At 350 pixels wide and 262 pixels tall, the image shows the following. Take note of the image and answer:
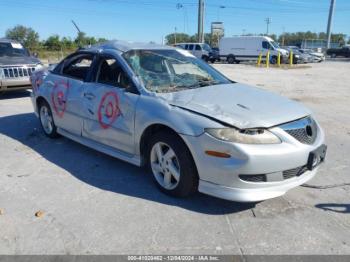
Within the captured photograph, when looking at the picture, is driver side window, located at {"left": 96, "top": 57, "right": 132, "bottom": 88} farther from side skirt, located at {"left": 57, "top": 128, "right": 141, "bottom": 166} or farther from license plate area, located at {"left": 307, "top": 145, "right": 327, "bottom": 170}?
license plate area, located at {"left": 307, "top": 145, "right": 327, "bottom": 170}

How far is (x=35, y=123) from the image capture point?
6906 mm

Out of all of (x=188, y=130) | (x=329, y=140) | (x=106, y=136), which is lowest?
(x=329, y=140)

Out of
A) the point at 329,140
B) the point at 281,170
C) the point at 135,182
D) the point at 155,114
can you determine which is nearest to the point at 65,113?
the point at 135,182

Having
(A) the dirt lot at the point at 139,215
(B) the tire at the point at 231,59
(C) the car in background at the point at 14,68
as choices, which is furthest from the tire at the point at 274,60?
(A) the dirt lot at the point at 139,215

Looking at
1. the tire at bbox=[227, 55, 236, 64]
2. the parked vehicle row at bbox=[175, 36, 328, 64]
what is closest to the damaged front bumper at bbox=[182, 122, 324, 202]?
the parked vehicle row at bbox=[175, 36, 328, 64]

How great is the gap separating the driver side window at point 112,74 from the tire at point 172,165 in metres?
0.86

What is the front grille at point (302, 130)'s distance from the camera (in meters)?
3.29

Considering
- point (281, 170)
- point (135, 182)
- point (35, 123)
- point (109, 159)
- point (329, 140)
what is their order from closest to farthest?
point (281, 170)
point (135, 182)
point (109, 159)
point (329, 140)
point (35, 123)

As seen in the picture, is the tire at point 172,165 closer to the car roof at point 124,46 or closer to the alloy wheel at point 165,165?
the alloy wheel at point 165,165

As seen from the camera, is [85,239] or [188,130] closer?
[85,239]

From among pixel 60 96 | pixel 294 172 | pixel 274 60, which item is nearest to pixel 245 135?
pixel 294 172

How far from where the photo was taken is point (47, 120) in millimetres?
5773

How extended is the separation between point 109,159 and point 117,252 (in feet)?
7.14

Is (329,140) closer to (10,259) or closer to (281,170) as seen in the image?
(281,170)
